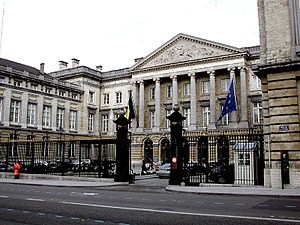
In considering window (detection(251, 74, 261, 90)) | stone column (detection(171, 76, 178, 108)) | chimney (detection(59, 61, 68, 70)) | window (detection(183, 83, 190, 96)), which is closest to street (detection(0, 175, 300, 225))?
window (detection(251, 74, 261, 90))

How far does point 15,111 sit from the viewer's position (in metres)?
55.2

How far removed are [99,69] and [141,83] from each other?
14.2m

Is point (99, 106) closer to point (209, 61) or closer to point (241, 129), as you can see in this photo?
point (209, 61)

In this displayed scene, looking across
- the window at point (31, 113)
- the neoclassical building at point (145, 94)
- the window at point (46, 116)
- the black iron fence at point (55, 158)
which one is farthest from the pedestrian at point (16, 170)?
the window at point (46, 116)

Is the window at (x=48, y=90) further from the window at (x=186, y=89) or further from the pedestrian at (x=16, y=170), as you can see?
the pedestrian at (x=16, y=170)

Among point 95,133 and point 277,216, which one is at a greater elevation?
point 95,133

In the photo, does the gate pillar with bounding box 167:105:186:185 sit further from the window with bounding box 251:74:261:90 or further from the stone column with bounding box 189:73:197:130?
the stone column with bounding box 189:73:197:130

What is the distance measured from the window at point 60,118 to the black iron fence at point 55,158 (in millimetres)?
29595

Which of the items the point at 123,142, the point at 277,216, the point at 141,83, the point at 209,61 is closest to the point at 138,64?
the point at 141,83

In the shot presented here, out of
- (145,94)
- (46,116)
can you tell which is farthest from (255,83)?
(46,116)

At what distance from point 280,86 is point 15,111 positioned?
4488cm

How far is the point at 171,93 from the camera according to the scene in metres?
66.5

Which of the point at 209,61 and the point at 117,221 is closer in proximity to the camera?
the point at 117,221

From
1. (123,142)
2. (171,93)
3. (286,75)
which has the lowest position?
(123,142)
